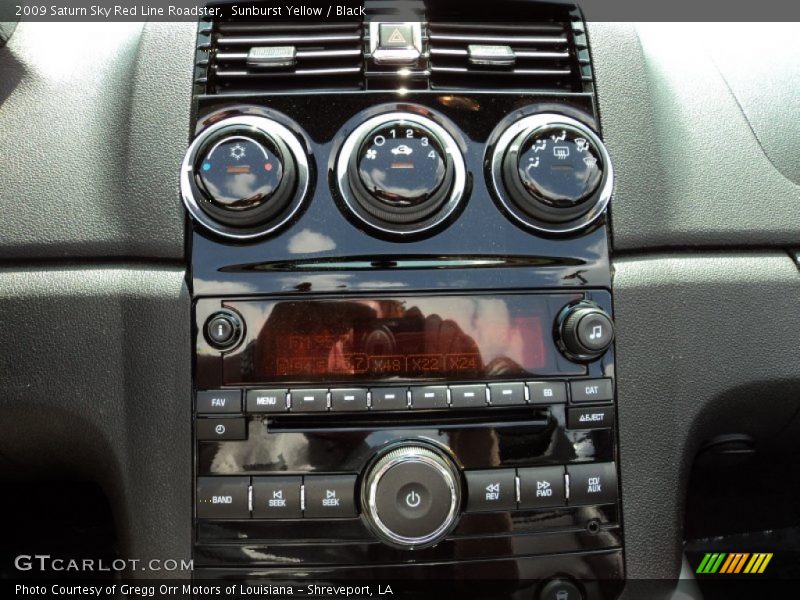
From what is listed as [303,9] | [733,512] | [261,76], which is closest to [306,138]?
[261,76]

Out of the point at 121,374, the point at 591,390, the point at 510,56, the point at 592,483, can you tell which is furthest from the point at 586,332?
the point at 121,374

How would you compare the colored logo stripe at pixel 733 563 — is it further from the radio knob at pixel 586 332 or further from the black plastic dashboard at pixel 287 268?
the radio knob at pixel 586 332

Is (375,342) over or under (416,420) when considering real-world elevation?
over

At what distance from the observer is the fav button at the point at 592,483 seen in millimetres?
1205

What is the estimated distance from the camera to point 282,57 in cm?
122

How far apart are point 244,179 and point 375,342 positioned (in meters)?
0.36

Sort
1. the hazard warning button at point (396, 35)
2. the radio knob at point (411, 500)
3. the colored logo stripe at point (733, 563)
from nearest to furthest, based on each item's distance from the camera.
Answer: the radio knob at point (411, 500), the hazard warning button at point (396, 35), the colored logo stripe at point (733, 563)

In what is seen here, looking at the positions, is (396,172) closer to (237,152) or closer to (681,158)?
(237,152)

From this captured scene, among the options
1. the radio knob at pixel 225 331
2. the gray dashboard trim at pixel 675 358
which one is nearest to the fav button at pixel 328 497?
the radio knob at pixel 225 331

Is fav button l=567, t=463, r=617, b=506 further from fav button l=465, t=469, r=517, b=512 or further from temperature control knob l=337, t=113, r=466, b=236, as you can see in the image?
temperature control knob l=337, t=113, r=466, b=236

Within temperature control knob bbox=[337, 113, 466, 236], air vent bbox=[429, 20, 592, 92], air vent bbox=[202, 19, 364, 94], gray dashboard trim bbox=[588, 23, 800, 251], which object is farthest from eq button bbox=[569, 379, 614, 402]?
air vent bbox=[202, 19, 364, 94]

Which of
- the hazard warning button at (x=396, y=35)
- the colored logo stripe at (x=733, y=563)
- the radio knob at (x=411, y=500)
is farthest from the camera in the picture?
the colored logo stripe at (x=733, y=563)

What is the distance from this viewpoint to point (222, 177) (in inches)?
45.8

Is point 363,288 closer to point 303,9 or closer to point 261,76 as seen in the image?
point 261,76
